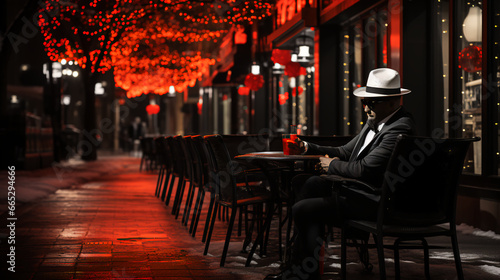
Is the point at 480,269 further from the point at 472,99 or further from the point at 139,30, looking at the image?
the point at 139,30

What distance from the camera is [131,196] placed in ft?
35.4

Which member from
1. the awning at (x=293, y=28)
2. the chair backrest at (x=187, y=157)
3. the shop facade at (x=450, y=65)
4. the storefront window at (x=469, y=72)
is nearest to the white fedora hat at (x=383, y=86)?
the shop facade at (x=450, y=65)

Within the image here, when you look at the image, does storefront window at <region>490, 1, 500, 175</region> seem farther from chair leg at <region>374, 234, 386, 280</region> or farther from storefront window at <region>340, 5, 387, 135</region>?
chair leg at <region>374, 234, 386, 280</region>

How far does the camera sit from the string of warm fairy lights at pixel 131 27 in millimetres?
15836

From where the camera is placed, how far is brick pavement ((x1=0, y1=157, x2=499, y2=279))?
471cm

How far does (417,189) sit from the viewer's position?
3.66 metres

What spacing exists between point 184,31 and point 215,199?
16941 mm

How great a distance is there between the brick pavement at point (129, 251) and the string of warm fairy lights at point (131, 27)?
6.29 metres

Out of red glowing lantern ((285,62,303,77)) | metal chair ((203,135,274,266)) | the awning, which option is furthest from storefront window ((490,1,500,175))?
red glowing lantern ((285,62,303,77))

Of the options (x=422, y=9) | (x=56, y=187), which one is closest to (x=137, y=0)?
(x=56, y=187)

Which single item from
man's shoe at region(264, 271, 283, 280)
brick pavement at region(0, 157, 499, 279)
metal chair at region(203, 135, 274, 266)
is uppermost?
metal chair at region(203, 135, 274, 266)

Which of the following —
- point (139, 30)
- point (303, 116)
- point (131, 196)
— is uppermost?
point (139, 30)

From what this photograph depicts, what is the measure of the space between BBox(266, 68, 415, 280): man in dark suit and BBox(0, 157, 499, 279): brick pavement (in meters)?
0.82

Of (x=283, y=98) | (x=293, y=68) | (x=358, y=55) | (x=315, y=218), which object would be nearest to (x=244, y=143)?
(x=315, y=218)
